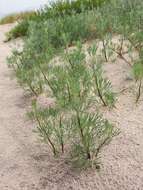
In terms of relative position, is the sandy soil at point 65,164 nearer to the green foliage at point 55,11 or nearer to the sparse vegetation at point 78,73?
the sparse vegetation at point 78,73

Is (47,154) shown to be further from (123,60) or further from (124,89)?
(123,60)

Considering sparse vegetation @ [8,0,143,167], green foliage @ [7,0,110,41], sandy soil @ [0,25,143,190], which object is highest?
sparse vegetation @ [8,0,143,167]

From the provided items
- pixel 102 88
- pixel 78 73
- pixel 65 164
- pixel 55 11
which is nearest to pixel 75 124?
pixel 65 164

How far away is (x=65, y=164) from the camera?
174 inches

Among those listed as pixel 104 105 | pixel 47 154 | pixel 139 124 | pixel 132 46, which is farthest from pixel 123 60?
pixel 47 154

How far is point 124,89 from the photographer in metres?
5.55

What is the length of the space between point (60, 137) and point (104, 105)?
0.95 metres

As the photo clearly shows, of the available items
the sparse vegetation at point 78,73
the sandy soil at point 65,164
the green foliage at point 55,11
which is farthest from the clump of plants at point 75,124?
the green foliage at point 55,11

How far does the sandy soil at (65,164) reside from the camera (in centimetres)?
418

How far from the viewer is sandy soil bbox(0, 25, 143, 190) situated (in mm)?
4184

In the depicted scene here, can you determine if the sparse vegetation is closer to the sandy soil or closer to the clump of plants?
the clump of plants

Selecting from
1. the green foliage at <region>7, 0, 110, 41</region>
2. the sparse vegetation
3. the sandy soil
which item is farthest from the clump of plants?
the green foliage at <region>7, 0, 110, 41</region>

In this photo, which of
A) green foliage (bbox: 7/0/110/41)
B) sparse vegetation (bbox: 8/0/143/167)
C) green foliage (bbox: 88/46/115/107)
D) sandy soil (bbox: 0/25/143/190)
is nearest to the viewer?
sandy soil (bbox: 0/25/143/190)

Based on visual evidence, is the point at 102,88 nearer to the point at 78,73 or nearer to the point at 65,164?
the point at 78,73
